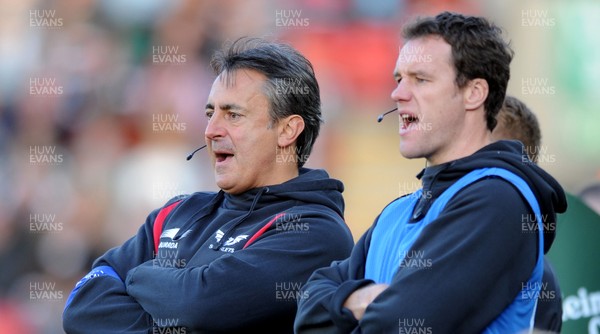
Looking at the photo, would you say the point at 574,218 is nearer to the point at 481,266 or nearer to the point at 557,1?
the point at 481,266

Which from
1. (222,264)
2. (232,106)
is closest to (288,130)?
(232,106)

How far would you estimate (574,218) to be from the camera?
13.3 ft

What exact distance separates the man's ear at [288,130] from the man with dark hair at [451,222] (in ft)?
2.04

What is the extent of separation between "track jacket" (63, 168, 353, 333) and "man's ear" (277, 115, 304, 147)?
130 mm

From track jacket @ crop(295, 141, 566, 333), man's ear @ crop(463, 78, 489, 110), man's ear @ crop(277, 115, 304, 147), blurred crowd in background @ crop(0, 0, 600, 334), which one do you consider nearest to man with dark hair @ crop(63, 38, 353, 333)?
man's ear @ crop(277, 115, 304, 147)

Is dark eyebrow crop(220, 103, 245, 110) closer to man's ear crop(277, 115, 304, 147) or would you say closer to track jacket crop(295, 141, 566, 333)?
man's ear crop(277, 115, 304, 147)

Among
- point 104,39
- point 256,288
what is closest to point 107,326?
point 256,288

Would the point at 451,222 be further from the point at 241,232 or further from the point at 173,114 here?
the point at 173,114

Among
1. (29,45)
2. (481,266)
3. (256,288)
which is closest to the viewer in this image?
(481,266)

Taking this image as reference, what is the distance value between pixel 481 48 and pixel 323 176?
0.87m

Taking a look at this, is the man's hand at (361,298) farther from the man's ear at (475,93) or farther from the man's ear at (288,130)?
the man's ear at (288,130)

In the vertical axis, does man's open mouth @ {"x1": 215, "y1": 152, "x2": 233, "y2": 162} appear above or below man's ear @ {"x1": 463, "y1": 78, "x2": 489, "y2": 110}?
below

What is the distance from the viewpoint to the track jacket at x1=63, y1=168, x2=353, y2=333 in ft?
11.1

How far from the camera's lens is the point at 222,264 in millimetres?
3391
